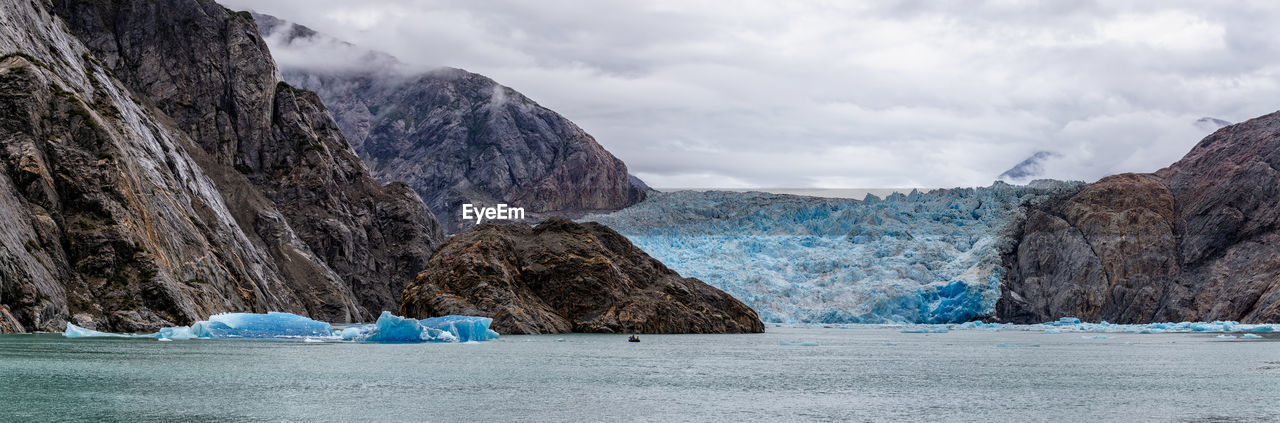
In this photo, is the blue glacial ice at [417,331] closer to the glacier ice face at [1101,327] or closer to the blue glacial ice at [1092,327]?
the blue glacial ice at [1092,327]

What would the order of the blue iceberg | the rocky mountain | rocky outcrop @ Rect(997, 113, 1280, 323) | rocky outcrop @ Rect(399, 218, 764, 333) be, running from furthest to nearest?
1. rocky outcrop @ Rect(997, 113, 1280, 323)
2. rocky outcrop @ Rect(399, 218, 764, 333)
3. the rocky mountain
4. the blue iceberg

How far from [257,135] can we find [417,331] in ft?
254

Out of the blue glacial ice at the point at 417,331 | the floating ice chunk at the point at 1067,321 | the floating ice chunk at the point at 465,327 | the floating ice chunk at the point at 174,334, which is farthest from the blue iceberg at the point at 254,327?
the floating ice chunk at the point at 1067,321

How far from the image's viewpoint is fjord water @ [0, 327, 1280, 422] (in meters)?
22.9

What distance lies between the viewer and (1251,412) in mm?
24031

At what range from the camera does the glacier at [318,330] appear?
55.3m

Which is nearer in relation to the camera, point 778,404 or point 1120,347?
point 778,404

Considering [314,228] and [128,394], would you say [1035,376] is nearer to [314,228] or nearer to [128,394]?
[128,394]

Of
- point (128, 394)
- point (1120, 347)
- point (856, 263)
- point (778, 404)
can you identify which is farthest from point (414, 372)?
point (856, 263)

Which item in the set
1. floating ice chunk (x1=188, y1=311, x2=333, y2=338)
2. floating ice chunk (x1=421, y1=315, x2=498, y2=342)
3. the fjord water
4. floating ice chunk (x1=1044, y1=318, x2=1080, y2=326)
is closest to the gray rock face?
floating ice chunk (x1=188, y1=311, x2=333, y2=338)

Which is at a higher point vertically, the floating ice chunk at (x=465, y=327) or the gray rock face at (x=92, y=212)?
the gray rock face at (x=92, y=212)

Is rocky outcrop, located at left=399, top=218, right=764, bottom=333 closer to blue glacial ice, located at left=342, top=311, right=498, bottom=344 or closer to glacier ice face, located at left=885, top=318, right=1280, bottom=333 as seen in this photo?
blue glacial ice, located at left=342, top=311, right=498, bottom=344

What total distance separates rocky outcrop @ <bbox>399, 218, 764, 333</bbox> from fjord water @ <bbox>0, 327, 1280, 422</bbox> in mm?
23246

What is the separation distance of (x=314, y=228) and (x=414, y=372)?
9471 centimetres
